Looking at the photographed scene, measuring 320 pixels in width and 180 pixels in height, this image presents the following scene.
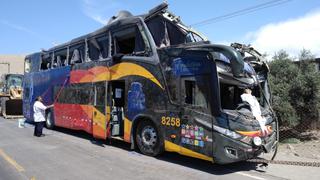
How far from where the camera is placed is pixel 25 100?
67.7 feet

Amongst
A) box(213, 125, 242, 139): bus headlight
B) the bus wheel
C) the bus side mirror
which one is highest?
the bus side mirror

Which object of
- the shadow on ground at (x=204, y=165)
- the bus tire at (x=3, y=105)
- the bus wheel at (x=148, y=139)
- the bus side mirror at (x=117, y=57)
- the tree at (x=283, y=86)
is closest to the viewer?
the shadow on ground at (x=204, y=165)

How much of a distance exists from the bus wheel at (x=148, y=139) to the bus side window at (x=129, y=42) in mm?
2039

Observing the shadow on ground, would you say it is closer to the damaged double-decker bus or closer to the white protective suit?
the damaged double-decker bus

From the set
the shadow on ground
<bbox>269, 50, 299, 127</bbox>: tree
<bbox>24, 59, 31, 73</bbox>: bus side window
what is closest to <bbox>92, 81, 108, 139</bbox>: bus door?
the shadow on ground

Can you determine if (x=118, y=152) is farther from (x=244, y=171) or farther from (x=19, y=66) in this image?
(x=19, y=66)

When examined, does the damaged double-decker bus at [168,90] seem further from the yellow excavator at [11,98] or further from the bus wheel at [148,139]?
the yellow excavator at [11,98]

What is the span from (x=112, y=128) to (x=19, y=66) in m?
95.7

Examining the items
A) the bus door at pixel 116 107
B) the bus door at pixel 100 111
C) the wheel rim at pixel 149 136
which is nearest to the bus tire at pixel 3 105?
the bus door at pixel 100 111

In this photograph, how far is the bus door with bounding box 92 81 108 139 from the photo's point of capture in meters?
12.4

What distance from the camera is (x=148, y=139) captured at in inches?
414

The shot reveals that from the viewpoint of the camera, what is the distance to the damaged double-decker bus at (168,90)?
8367 mm

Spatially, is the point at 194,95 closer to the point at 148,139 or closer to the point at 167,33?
the point at 148,139

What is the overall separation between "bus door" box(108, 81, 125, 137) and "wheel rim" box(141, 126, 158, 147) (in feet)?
5.12
